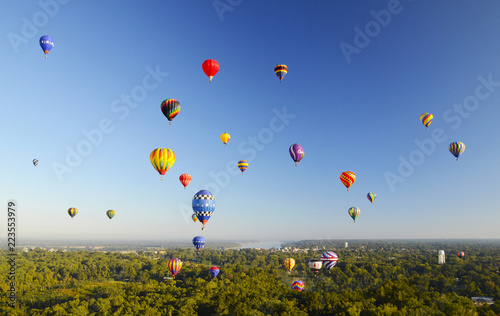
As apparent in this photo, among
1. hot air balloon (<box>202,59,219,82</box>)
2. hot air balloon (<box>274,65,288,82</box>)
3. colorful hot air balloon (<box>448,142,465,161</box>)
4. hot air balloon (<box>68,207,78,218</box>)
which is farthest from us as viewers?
hot air balloon (<box>68,207,78,218</box>)

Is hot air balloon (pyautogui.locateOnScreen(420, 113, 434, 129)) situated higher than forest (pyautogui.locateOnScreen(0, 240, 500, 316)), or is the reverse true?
hot air balloon (pyautogui.locateOnScreen(420, 113, 434, 129))

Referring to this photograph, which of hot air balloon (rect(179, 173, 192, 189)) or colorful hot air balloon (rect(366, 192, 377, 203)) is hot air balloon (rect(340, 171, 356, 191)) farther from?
hot air balloon (rect(179, 173, 192, 189))

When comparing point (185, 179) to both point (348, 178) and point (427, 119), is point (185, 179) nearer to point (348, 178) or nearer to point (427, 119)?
point (348, 178)

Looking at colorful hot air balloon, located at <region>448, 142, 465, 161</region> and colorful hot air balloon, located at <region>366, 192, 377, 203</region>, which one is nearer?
colorful hot air balloon, located at <region>448, 142, 465, 161</region>

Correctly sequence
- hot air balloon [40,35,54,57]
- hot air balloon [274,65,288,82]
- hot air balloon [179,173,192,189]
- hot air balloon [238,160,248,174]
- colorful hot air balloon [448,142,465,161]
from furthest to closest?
hot air balloon [238,160,248,174] → colorful hot air balloon [448,142,465,161] → hot air balloon [40,35,54,57] → hot air balloon [179,173,192,189] → hot air balloon [274,65,288,82]

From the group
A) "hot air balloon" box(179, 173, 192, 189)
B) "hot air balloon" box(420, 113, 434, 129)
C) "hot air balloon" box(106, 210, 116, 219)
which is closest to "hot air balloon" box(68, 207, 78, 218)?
"hot air balloon" box(106, 210, 116, 219)

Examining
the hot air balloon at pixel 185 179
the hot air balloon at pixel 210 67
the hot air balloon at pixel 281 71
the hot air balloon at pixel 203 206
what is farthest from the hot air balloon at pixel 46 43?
the hot air balloon at pixel 281 71
